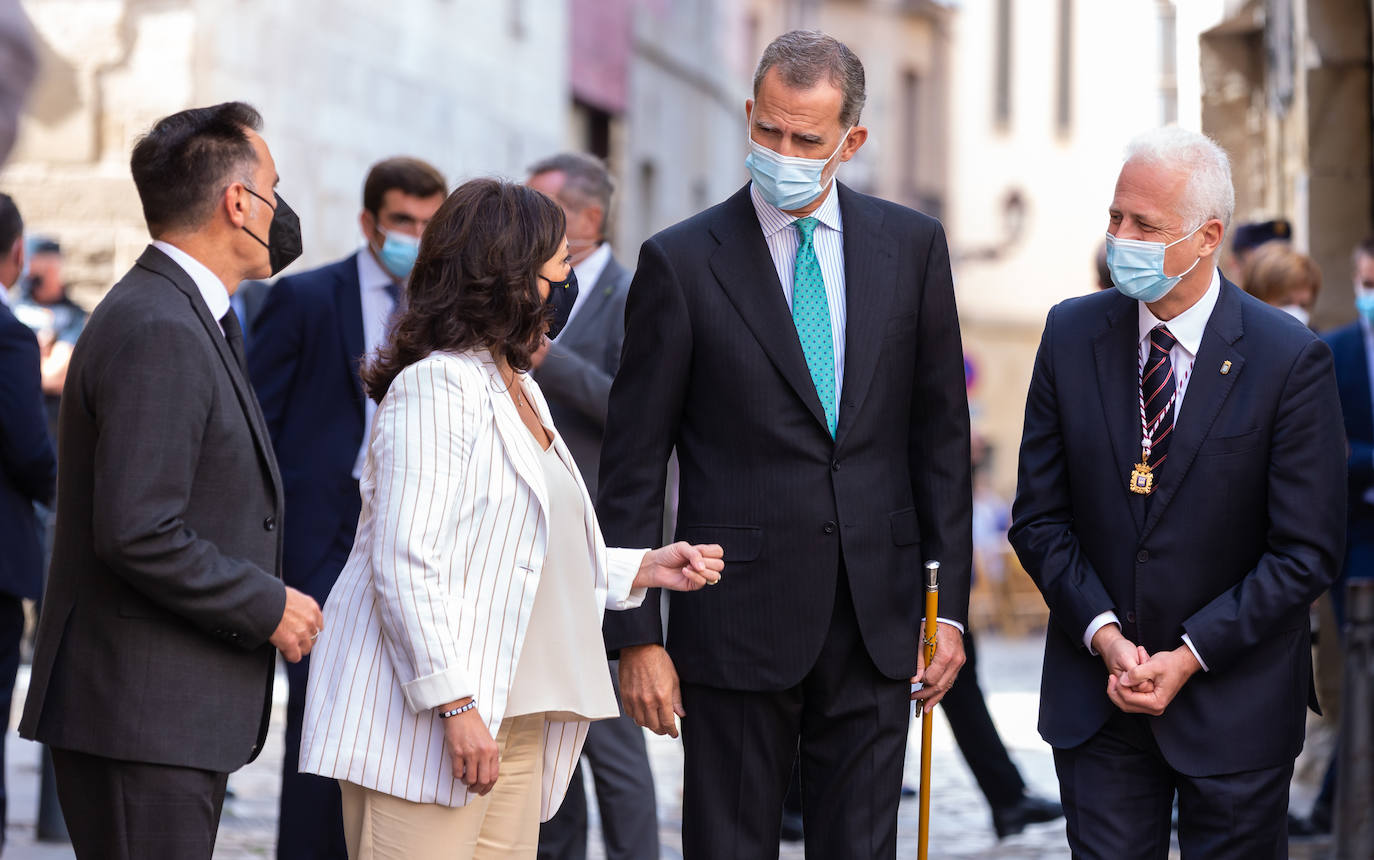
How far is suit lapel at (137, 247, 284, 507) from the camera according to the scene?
4.04 metres

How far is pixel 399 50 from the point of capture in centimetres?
1566

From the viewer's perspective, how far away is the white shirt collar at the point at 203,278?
4.11 metres

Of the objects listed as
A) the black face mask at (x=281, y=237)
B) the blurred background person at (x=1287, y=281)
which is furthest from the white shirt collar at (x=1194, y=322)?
the blurred background person at (x=1287, y=281)

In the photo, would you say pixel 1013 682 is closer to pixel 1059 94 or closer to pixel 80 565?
pixel 80 565

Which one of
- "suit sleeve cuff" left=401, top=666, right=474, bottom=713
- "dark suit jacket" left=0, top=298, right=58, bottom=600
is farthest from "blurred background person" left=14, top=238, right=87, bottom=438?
"suit sleeve cuff" left=401, top=666, right=474, bottom=713

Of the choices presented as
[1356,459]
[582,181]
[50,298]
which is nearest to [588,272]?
[582,181]

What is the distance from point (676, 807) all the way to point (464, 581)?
4.71 metres

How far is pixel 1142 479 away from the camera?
4332 millimetres

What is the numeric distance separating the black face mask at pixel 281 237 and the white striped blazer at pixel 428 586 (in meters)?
0.60

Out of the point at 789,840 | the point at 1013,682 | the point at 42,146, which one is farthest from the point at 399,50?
the point at 789,840

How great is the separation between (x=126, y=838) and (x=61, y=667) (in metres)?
0.36

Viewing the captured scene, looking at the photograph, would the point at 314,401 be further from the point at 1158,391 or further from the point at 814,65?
the point at 1158,391

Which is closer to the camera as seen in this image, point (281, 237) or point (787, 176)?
point (787, 176)

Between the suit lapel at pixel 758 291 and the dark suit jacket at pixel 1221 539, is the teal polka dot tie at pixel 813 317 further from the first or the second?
the dark suit jacket at pixel 1221 539
